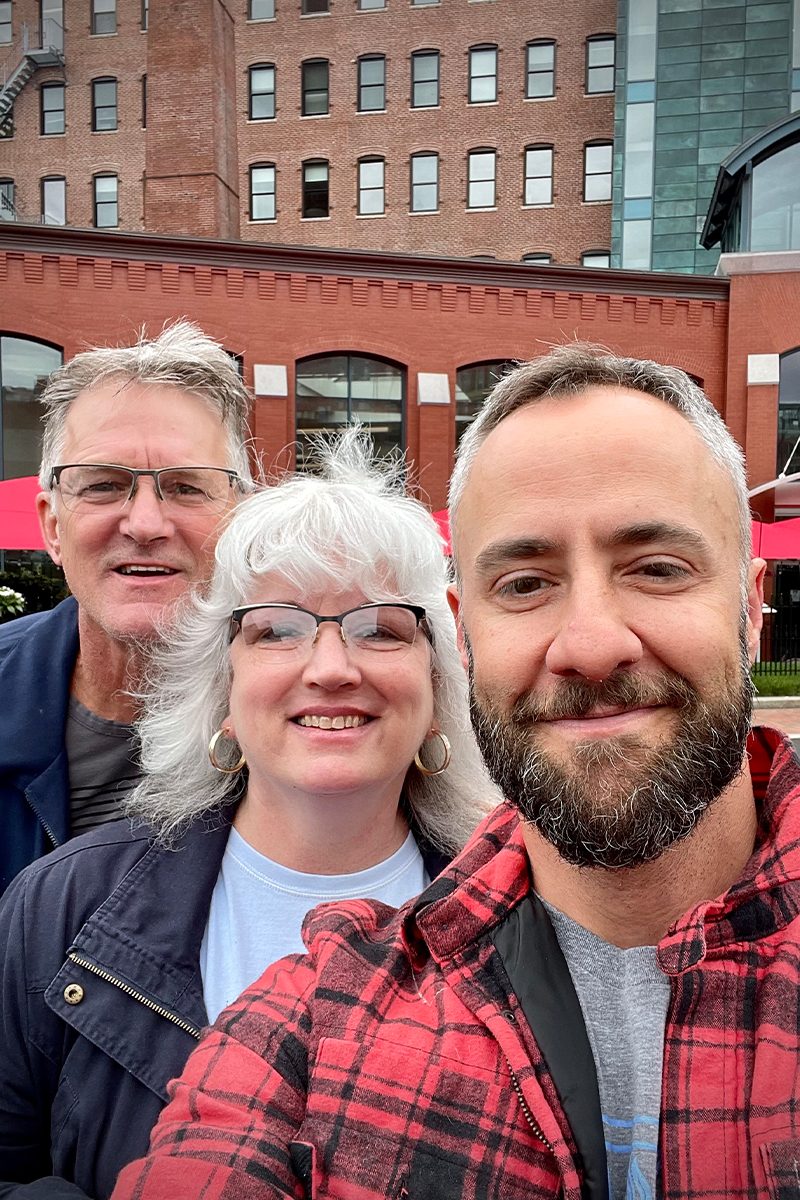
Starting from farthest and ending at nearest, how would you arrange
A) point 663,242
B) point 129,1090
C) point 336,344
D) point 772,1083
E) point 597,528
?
point 663,242 < point 336,344 < point 129,1090 < point 597,528 < point 772,1083

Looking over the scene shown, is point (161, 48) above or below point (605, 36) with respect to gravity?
below

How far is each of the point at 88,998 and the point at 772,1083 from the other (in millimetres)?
1361

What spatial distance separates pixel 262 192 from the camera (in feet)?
102

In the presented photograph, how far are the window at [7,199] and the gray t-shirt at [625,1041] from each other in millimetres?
36964

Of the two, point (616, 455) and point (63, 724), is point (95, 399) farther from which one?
point (616, 455)

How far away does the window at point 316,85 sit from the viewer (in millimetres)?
30984

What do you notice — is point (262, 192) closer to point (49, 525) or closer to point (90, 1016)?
point (49, 525)

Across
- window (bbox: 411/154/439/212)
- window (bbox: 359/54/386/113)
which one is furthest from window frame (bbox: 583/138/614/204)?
window (bbox: 359/54/386/113)

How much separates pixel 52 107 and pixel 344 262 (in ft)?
71.4

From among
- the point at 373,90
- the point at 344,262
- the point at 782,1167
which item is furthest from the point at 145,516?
the point at 373,90

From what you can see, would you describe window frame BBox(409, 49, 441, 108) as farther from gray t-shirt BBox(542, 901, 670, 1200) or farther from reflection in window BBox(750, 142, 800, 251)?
gray t-shirt BBox(542, 901, 670, 1200)

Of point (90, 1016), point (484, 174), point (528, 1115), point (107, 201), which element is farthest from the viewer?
point (107, 201)

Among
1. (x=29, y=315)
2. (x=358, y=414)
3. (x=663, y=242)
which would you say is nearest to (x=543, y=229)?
(x=663, y=242)

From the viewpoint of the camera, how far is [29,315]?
16.8 metres
